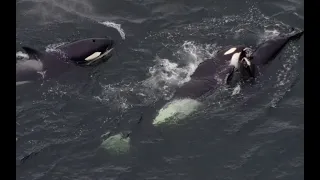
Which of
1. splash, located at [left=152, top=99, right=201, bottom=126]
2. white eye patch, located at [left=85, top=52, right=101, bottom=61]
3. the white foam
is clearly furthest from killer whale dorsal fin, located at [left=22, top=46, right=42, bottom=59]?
the white foam

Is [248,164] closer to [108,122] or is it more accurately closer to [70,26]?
[108,122]

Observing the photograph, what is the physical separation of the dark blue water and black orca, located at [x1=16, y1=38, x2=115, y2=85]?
42 cm

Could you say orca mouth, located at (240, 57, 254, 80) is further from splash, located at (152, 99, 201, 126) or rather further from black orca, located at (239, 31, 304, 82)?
splash, located at (152, 99, 201, 126)

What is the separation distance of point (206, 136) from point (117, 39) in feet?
22.2

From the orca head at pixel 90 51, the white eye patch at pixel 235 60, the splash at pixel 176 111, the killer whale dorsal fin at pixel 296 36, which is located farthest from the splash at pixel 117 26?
the killer whale dorsal fin at pixel 296 36

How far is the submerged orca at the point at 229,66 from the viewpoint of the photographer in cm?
1781

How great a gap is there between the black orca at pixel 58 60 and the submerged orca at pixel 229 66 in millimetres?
3992

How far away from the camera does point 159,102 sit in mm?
17922

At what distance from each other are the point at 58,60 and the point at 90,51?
4.48 feet

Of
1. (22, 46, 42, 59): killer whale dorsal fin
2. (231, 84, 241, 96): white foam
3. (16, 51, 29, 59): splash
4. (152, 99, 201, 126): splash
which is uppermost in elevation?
(22, 46, 42, 59): killer whale dorsal fin

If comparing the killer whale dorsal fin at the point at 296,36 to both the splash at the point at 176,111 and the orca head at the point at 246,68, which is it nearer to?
the orca head at the point at 246,68

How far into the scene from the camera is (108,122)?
1744cm

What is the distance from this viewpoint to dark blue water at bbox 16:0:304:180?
16.0m
